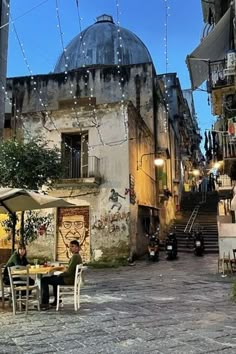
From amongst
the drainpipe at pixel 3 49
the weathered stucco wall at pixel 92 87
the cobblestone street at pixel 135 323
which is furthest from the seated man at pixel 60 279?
the weathered stucco wall at pixel 92 87

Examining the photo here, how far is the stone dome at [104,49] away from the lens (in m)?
23.6

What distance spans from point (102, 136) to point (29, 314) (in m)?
11.1

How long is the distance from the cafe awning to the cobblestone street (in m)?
5.97

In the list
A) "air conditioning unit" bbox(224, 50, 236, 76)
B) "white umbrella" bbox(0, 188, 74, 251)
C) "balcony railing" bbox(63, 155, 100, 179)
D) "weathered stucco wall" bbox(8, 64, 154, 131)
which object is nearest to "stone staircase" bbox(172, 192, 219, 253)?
"balcony railing" bbox(63, 155, 100, 179)

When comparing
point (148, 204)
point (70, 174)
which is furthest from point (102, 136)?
point (148, 204)

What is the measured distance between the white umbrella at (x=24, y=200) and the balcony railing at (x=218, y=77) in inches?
248

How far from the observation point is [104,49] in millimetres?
23734

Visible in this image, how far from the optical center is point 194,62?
10.9 meters

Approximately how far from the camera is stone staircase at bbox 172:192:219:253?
18594 millimetres

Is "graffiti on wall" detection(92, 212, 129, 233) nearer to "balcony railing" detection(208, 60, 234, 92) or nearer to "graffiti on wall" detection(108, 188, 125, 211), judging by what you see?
"graffiti on wall" detection(108, 188, 125, 211)

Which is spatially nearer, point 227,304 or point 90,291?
point 227,304

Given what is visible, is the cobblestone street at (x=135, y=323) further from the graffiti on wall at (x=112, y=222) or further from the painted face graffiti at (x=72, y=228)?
the painted face graffiti at (x=72, y=228)

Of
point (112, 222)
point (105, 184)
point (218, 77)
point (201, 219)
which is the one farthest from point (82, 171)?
point (201, 219)

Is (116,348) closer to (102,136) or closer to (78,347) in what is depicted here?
(78,347)
